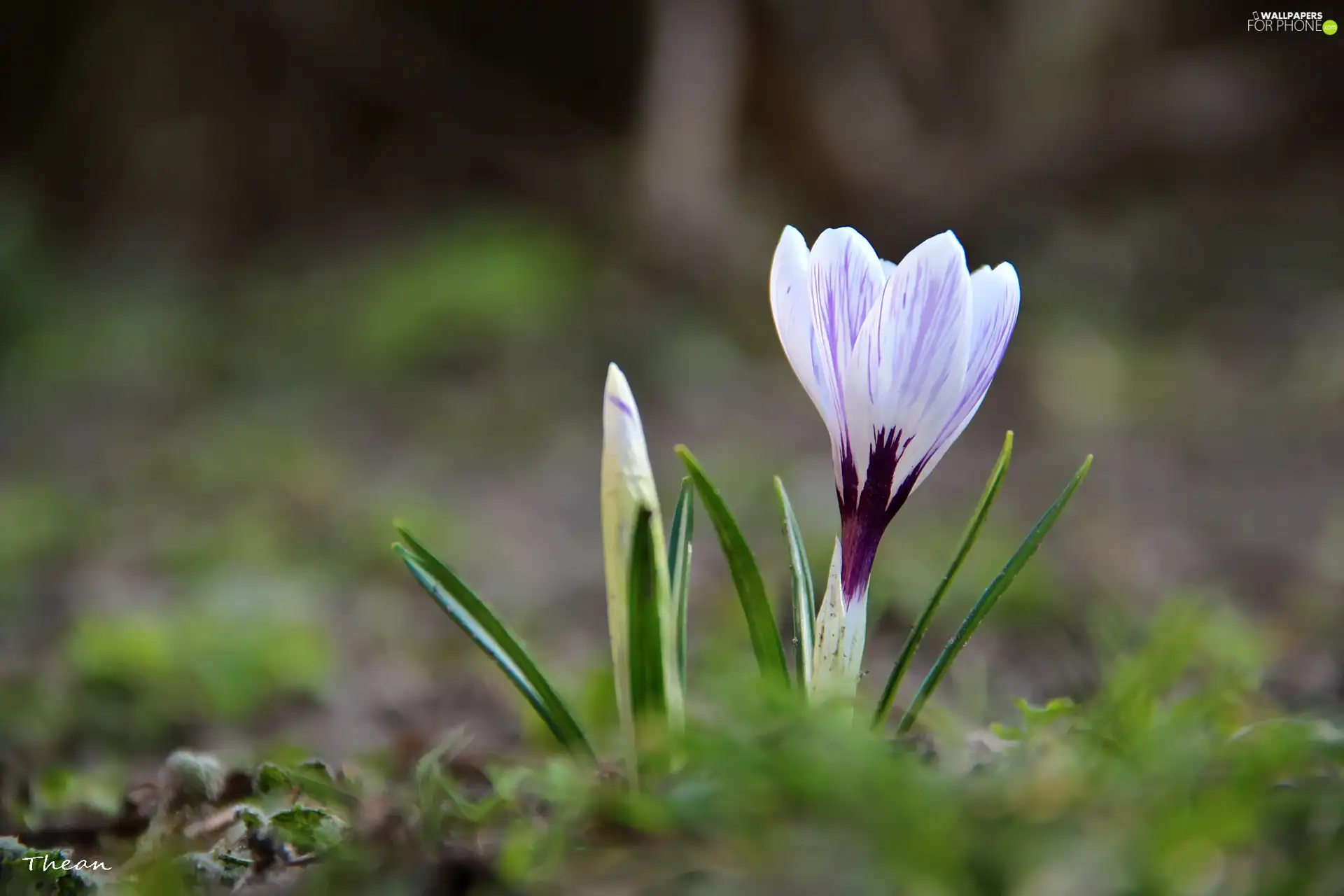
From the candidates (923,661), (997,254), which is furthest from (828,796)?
(997,254)

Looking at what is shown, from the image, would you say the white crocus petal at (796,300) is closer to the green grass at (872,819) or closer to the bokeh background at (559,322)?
the green grass at (872,819)

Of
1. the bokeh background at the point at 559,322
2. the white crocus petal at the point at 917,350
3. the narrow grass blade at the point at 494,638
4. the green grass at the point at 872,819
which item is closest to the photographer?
the green grass at the point at 872,819

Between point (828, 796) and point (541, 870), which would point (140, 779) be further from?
point (828, 796)

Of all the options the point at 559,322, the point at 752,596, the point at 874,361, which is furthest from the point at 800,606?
the point at 559,322

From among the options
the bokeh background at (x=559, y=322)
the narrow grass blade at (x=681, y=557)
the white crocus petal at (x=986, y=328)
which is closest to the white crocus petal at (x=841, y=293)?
the white crocus petal at (x=986, y=328)

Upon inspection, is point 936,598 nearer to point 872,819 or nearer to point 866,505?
point 866,505

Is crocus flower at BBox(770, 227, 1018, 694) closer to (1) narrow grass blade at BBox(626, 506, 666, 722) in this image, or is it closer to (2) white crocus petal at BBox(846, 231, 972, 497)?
(2) white crocus petal at BBox(846, 231, 972, 497)
